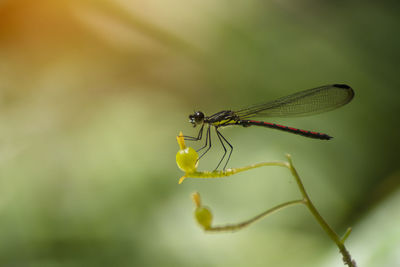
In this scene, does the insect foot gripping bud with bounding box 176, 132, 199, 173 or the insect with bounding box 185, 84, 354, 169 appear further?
the insect with bounding box 185, 84, 354, 169

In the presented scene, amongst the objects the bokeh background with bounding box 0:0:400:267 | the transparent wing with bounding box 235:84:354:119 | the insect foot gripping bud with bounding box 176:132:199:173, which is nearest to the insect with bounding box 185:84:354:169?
the transparent wing with bounding box 235:84:354:119

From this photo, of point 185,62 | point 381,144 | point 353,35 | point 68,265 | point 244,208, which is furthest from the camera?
point 185,62

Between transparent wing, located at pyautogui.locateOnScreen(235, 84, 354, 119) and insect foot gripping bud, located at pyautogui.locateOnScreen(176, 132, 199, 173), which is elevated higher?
transparent wing, located at pyautogui.locateOnScreen(235, 84, 354, 119)

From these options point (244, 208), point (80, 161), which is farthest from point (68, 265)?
point (244, 208)

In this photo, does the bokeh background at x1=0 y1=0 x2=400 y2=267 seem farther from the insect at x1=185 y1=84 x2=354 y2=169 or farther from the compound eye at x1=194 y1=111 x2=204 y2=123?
the compound eye at x1=194 y1=111 x2=204 y2=123

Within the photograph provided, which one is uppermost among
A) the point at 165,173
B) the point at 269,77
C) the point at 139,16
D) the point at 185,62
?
the point at 139,16

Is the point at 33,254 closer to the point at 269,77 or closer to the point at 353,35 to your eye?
the point at 269,77

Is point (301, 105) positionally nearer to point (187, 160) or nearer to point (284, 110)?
point (284, 110)

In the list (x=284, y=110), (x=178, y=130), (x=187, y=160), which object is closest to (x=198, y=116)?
(x=284, y=110)
